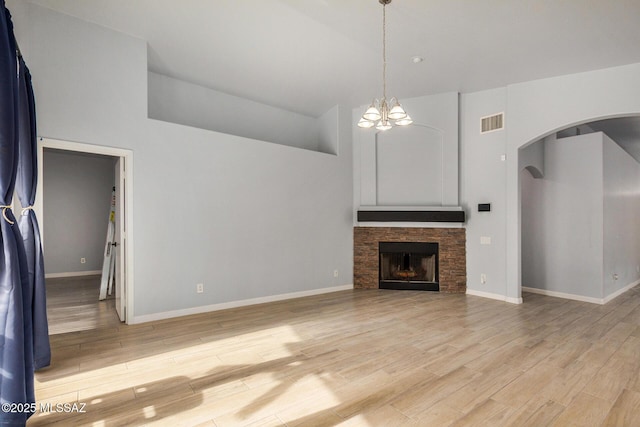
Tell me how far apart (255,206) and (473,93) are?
441cm

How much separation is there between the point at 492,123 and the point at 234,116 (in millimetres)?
4552

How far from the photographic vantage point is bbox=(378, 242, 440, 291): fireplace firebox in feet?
20.6

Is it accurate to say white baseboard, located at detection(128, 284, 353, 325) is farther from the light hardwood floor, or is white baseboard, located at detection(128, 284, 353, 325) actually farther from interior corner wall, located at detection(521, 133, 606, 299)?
interior corner wall, located at detection(521, 133, 606, 299)

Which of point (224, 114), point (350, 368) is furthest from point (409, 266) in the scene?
point (224, 114)

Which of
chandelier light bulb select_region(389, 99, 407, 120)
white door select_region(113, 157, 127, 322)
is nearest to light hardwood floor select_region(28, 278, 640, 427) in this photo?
white door select_region(113, 157, 127, 322)

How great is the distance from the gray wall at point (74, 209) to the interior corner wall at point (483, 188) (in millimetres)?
8412

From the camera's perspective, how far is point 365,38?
13.3 feet

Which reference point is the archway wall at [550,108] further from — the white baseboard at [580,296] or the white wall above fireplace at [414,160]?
the white baseboard at [580,296]

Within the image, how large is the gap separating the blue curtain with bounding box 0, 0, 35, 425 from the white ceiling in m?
1.98

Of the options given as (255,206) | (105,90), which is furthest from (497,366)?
(105,90)

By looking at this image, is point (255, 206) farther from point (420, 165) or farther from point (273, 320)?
point (420, 165)

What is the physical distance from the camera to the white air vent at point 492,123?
5676 mm

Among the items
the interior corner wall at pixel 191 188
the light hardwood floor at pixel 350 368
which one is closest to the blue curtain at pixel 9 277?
the light hardwood floor at pixel 350 368

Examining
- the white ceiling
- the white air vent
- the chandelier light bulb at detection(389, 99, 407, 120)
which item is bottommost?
the chandelier light bulb at detection(389, 99, 407, 120)
